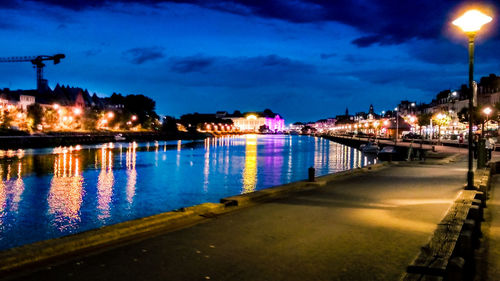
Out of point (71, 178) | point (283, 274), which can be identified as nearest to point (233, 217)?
point (283, 274)

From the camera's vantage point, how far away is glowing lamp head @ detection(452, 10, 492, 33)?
14223 millimetres

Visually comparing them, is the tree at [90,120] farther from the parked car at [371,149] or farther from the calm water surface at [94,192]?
the parked car at [371,149]

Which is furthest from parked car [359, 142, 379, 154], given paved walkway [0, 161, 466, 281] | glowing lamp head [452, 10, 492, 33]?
paved walkway [0, 161, 466, 281]

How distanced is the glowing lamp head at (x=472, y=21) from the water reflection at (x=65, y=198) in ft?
55.1

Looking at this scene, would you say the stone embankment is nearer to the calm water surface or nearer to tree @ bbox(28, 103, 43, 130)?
the calm water surface

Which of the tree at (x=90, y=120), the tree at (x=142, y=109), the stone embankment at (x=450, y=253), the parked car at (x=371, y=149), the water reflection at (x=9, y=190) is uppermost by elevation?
the tree at (x=142, y=109)

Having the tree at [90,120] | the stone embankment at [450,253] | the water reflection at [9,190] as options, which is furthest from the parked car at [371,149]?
the tree at [90,120]

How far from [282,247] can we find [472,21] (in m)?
10.9

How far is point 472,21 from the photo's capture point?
14.4 meters

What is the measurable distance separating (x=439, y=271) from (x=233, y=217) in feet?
20.7

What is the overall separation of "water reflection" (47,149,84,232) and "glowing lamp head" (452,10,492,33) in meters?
16.8

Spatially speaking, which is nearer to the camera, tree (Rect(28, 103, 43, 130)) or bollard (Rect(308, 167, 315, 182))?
bollard (Rect(308, 167, 315, 182))

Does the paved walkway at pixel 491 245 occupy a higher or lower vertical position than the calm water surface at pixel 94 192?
higher

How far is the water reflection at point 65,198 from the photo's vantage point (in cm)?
1855
